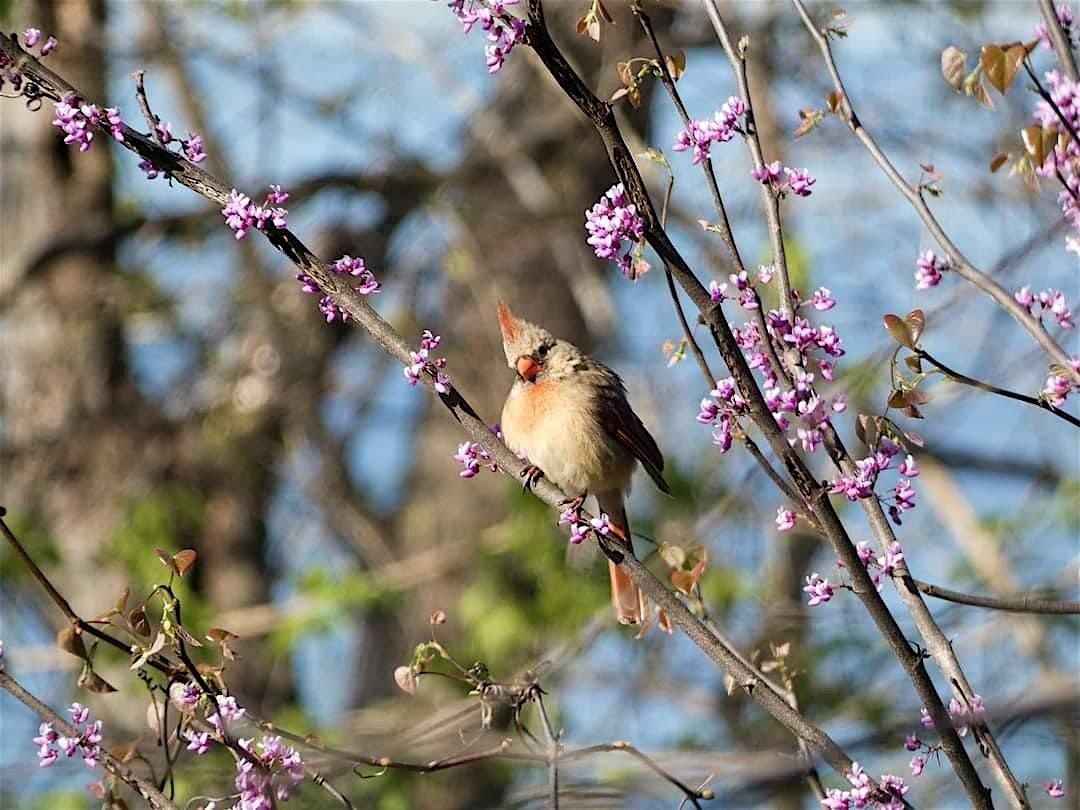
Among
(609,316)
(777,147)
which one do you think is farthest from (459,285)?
(777,147)

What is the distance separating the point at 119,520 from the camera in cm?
824

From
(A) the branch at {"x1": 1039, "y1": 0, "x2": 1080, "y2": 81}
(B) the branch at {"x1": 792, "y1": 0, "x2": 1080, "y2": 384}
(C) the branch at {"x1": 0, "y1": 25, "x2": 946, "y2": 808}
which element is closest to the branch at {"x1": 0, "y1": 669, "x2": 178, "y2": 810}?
(C) the branch at {"x1": 0, "y1": 25, "x2": 946, "y2": 808}

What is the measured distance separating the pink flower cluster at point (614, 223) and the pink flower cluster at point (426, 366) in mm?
293

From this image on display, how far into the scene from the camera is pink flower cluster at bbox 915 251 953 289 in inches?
76.3

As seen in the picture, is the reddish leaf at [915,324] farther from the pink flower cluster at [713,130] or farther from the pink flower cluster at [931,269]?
the pink flower cluster at [713,130]

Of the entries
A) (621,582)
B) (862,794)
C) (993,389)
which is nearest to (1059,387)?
(993,389)

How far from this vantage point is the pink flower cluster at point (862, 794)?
6.21 feet

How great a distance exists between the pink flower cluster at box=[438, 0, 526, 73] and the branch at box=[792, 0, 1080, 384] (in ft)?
1.27

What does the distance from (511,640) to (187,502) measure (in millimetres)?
1933

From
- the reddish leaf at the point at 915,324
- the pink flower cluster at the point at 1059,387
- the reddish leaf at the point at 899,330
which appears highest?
the reddish leaf at the point at 915,324

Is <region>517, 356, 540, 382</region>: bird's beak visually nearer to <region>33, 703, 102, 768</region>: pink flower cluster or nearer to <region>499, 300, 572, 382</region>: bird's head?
<region>499, 300, 572, 382</region>: bird's head

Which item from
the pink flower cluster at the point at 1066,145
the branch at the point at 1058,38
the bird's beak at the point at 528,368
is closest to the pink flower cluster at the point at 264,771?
the pink flower cluster at the point at 1066,145

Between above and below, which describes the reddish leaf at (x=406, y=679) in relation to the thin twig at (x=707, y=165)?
below

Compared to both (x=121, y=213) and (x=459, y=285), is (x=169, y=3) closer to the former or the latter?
(x=121, y=213)
